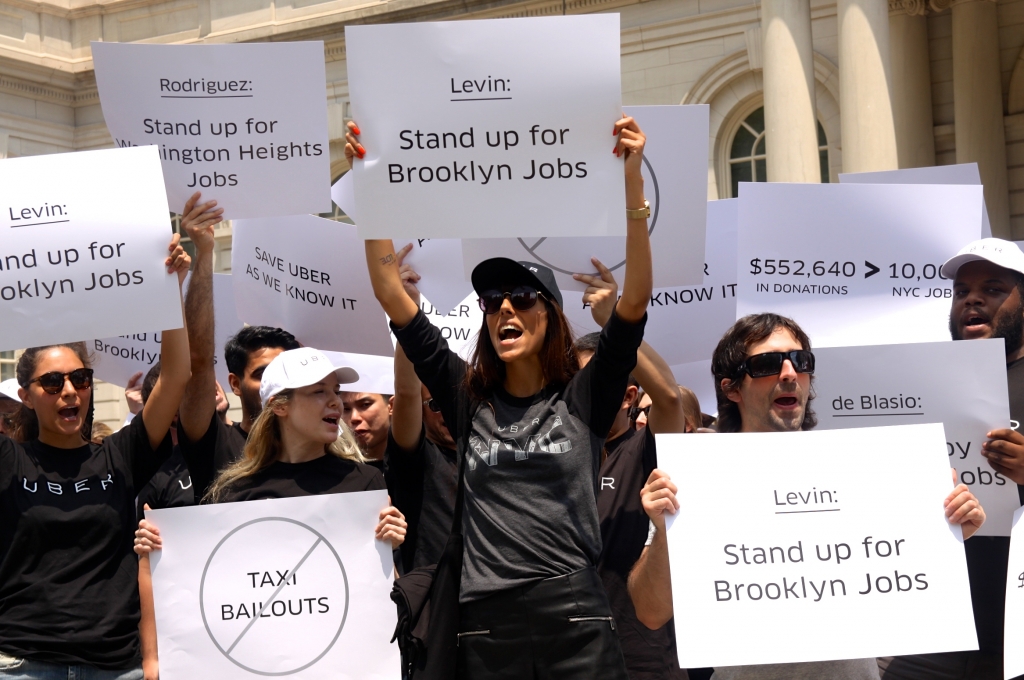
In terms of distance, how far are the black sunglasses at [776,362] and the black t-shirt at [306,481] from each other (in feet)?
4.43

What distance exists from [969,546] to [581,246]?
184cm

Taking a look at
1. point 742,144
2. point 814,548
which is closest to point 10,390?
point 814,548

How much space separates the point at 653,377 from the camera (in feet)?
14.0

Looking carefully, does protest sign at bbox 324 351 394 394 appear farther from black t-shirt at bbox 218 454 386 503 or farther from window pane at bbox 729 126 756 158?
window pane at bbox 729 126 756 158

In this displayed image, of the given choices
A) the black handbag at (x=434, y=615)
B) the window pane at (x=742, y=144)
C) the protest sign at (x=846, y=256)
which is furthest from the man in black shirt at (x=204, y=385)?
the window pane at (x=742, y=144)

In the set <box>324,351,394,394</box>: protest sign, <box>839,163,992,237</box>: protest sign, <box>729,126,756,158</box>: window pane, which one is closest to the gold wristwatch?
<box>324,351,394,394</box>: protest sign

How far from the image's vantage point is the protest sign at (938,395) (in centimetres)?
405

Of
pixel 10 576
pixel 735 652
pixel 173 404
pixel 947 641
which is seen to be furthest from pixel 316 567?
pixel 947 641

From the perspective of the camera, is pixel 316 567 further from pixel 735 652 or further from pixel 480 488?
pixel 735 652

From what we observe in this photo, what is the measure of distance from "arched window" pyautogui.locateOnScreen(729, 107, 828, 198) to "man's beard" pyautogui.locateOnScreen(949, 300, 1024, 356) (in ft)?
42.9

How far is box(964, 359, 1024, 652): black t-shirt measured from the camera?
158 inches

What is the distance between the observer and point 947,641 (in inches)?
135

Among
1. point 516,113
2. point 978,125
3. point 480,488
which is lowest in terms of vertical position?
point 480,488

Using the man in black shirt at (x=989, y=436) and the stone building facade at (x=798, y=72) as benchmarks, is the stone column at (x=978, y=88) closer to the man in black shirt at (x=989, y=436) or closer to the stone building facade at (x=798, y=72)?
the stone building facade at (x=798, y=72)
